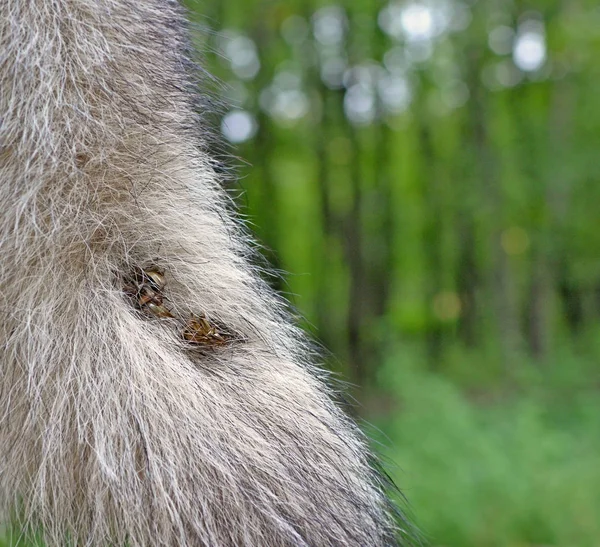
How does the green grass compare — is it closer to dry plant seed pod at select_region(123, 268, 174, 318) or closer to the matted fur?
the matted fur

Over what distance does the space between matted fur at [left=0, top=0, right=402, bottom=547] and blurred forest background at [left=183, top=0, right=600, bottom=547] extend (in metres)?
3.71

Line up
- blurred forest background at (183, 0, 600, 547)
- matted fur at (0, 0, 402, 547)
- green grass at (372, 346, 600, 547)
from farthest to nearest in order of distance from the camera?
blurred forest background at (183, 0, 600, 547) → green grass at (372, 346, 600, 547) → matted fur at (0, 0, 402, 547)

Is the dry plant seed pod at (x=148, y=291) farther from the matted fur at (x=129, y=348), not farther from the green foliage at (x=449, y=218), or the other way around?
the green foliage at (x=449, y=218)

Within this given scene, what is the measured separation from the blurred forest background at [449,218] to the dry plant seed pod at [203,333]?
3764 millimetres

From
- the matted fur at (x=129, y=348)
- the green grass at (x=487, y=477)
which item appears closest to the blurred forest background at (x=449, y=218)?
the green grass at (x=487, y=477)

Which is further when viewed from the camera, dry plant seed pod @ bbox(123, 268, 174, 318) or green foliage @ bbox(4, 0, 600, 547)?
green foliage @ bbox(4, 0, 600, 547)

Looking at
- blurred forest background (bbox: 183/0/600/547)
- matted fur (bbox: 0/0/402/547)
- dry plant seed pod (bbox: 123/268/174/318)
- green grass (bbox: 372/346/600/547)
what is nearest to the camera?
matted fur (bbox: 0/0/402/547)

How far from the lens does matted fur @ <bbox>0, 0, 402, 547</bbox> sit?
107cm

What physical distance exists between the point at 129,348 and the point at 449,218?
15968 mm

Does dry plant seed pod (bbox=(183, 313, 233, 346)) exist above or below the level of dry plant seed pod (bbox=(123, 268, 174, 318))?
below

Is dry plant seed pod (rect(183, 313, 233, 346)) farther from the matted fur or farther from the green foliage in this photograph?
the green foliage

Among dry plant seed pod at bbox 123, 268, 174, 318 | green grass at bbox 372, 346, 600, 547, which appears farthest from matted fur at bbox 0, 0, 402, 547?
green grass at bbox 372, 346, 600, 547

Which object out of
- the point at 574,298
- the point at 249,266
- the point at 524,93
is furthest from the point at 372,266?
the point at 249,266

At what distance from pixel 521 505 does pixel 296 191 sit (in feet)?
36.1
